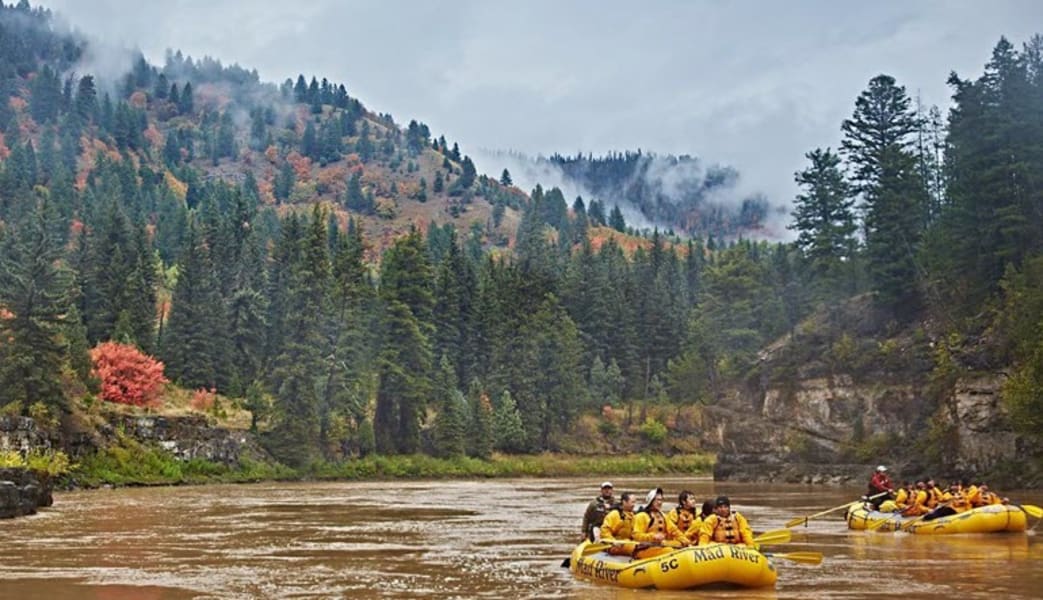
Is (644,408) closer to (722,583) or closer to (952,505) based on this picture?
(952,505)

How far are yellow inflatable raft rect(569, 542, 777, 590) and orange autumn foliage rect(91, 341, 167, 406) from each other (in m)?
56.4

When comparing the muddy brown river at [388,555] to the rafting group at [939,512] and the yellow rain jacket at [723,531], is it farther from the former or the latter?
the yellow rain jacket at [723,531]

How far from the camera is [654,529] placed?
72.5 ft

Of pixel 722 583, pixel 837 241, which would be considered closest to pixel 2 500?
pixel 722 583

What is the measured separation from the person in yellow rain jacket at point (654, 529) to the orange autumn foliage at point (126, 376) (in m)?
55.0

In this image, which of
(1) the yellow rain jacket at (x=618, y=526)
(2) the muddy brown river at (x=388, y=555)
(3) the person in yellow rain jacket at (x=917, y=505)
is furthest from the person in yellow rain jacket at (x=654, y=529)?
(3) the person in yellow rain jacket at (x=917, y=505)

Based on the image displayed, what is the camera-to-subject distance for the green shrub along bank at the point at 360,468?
61.4 metres

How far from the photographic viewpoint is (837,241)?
85.8m

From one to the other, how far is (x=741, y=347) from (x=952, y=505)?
65.4 metres

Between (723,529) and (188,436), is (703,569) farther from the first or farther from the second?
(188,436)

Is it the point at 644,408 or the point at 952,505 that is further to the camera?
the point at 644,408

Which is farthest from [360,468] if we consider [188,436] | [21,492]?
[21,492]

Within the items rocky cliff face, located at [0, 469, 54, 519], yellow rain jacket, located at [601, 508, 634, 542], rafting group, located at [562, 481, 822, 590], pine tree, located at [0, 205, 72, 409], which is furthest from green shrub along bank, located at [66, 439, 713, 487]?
rafting group, located at [562, 481, 822, 590]

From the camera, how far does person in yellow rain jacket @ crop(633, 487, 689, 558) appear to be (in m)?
21.4
